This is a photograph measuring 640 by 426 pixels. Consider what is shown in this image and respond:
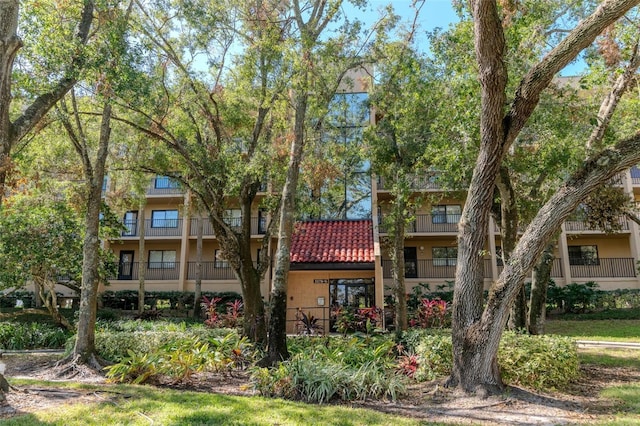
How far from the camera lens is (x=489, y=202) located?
752cm

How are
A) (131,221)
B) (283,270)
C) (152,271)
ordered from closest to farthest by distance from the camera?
(283,270), (152,271), (131,221)

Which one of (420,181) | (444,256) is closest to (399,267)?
(420,181)

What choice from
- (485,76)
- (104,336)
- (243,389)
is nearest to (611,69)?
(485,76)

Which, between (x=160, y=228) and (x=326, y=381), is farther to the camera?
(x=160, y=228)

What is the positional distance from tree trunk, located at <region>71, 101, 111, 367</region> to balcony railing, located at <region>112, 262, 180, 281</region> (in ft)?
50.3

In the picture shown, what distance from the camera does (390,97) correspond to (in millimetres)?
12719

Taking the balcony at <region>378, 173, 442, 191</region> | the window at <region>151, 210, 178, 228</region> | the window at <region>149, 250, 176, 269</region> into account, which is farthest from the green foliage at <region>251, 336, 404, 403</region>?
the window at <region>149, 250, 176, 269</region>

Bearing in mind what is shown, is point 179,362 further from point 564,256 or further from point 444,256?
point 564,256

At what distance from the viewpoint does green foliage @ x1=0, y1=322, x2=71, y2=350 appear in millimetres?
12844

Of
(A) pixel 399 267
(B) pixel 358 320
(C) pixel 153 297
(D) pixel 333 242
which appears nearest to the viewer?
(A) pixel 399 267

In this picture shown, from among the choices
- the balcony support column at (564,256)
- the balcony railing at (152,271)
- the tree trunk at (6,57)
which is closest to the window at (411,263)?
the balcony support column at (564,256)

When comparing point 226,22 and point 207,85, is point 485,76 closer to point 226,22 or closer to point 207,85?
point 226,22

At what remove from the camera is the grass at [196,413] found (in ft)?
17.8

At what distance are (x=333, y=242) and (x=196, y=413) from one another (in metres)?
12.6
